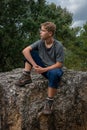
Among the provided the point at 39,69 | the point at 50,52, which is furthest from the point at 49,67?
the point at 50,52

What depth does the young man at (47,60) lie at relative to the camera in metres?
7.29

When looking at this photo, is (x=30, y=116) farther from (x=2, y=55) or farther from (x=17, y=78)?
(x=2, y=55)

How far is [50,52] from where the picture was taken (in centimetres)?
748

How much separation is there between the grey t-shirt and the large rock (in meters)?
0.37

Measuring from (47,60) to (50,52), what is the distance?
16cm

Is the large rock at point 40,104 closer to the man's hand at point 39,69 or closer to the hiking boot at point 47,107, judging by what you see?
the hiking boot at point 47,107

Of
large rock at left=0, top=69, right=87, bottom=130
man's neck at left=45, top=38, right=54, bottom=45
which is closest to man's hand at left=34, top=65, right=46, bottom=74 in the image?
large rock at left=0, top=69, right=87, bottom=130

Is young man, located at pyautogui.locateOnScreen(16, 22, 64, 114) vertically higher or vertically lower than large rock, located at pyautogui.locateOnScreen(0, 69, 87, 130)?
higher

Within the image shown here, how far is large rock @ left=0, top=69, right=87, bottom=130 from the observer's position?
23.7ft

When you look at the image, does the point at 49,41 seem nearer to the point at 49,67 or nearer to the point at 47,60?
the point at 47,60

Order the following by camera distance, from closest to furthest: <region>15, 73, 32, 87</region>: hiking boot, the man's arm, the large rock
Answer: the large rock → the man's arm → <region>15, 73, 32, 87</region>: hiking boot

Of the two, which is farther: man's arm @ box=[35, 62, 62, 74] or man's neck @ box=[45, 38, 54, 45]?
man's neck @ box=[45, 38, 54, 45]

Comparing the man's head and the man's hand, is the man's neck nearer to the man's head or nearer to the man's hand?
the man's head

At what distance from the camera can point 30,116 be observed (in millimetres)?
7242
